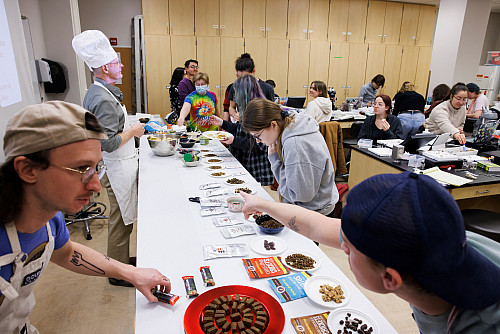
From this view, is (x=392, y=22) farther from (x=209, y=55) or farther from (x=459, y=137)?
(x=459, y=137)

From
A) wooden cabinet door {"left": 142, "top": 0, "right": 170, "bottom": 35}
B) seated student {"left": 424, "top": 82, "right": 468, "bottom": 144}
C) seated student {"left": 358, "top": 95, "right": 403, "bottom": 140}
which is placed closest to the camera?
seated student {"left": 358, "top": 95, "right": 403, "bottom": 140}

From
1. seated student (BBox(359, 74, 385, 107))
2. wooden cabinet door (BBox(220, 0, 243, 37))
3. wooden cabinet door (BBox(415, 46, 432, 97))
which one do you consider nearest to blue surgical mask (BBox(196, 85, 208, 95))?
wooden cabinet door (BBox(220, 0, 243, 37))

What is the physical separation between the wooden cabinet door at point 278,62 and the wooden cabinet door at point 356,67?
182 cm

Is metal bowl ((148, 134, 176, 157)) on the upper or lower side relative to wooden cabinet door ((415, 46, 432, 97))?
lower

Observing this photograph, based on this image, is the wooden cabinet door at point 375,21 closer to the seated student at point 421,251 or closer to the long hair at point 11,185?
the seated student at point 421,251

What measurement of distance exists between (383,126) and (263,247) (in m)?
3.26

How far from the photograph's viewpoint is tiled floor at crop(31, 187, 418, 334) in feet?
7.04

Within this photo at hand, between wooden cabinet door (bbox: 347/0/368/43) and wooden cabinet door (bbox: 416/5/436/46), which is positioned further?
wooden cabinet door (bbox: 416/5/436/46)

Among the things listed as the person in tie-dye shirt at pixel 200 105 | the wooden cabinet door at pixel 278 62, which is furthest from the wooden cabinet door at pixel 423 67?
the person in tie-dye shirt at pixel 200 105

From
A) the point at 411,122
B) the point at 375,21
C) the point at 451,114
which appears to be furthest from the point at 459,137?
the point at 375,21

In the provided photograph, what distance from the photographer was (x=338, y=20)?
7.95 m

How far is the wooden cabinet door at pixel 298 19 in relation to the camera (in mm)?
Result: 7559

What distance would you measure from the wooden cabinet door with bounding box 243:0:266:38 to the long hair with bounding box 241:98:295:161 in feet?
19.7

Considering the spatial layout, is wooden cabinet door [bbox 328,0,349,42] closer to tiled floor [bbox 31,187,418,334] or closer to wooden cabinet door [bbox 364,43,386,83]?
wooden cabinet door [bbox 364,43,386,83]
